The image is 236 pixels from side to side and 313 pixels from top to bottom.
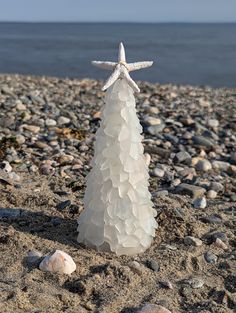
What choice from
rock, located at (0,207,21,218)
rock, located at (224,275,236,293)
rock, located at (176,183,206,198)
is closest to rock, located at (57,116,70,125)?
rock, located at (176,183,206,198)

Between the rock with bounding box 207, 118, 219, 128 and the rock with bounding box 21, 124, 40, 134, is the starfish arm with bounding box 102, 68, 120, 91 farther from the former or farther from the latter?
the rock with bounding box 207, 118, 219, 128

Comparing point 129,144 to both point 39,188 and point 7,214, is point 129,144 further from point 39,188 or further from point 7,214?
point 39,188

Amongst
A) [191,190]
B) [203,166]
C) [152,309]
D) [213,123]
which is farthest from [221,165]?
[152,309]

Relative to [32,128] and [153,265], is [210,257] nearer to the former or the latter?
[153,265]

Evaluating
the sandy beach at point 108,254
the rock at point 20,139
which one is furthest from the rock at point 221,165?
the rock at point 20,139

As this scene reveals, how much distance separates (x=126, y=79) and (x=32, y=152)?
383 cm

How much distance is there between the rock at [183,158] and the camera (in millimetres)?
8547

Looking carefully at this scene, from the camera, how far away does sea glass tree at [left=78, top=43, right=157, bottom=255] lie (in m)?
4.59

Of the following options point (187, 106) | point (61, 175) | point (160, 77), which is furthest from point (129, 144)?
point (160, 77)

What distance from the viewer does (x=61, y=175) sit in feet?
23.4

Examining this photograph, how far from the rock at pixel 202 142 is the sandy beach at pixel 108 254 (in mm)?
24

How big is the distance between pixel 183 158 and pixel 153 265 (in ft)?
13.6

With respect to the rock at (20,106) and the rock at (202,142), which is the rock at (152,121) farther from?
the rock at (20,106)

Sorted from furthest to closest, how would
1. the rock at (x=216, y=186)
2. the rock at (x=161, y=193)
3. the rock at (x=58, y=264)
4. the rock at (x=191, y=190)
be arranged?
the rock at (x=216, y=186)
the rock at (x=191, y=190)
the rock at (x=161, y=193)
the rock at (x=58, y=264)
